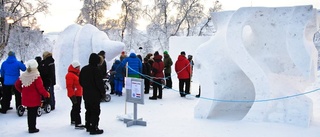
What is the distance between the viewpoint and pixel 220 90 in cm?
840

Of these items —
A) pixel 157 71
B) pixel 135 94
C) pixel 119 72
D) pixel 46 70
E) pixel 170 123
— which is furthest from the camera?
pixel 157 71

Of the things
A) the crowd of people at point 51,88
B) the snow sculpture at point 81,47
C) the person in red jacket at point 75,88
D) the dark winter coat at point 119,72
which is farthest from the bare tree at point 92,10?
the person in red jacket at point 75,88

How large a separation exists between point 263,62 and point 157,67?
435cm

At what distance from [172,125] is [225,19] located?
3.07 m

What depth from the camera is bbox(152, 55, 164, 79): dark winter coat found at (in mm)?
11711

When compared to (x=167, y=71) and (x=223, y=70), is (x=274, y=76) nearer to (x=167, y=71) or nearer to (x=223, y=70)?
(x=223, y=70)

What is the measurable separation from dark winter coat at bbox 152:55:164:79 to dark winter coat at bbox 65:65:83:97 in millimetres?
4687

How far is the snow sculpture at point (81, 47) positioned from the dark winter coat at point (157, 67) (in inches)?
79.8

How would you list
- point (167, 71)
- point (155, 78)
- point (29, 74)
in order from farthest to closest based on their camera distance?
point (167, 71)
point (155, 78)
point (29, 74)

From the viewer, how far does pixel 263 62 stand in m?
8.34

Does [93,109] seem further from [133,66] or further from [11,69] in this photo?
[133,66]

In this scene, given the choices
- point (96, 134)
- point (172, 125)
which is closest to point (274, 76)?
point (172, 125)

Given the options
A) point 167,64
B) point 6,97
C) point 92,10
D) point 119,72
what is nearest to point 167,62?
point 167,64

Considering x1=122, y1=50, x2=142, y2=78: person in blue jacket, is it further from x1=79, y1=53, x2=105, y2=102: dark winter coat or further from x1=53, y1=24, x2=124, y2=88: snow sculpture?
x1=79, y1=53, x2=105, y2=102: dark winter coat
